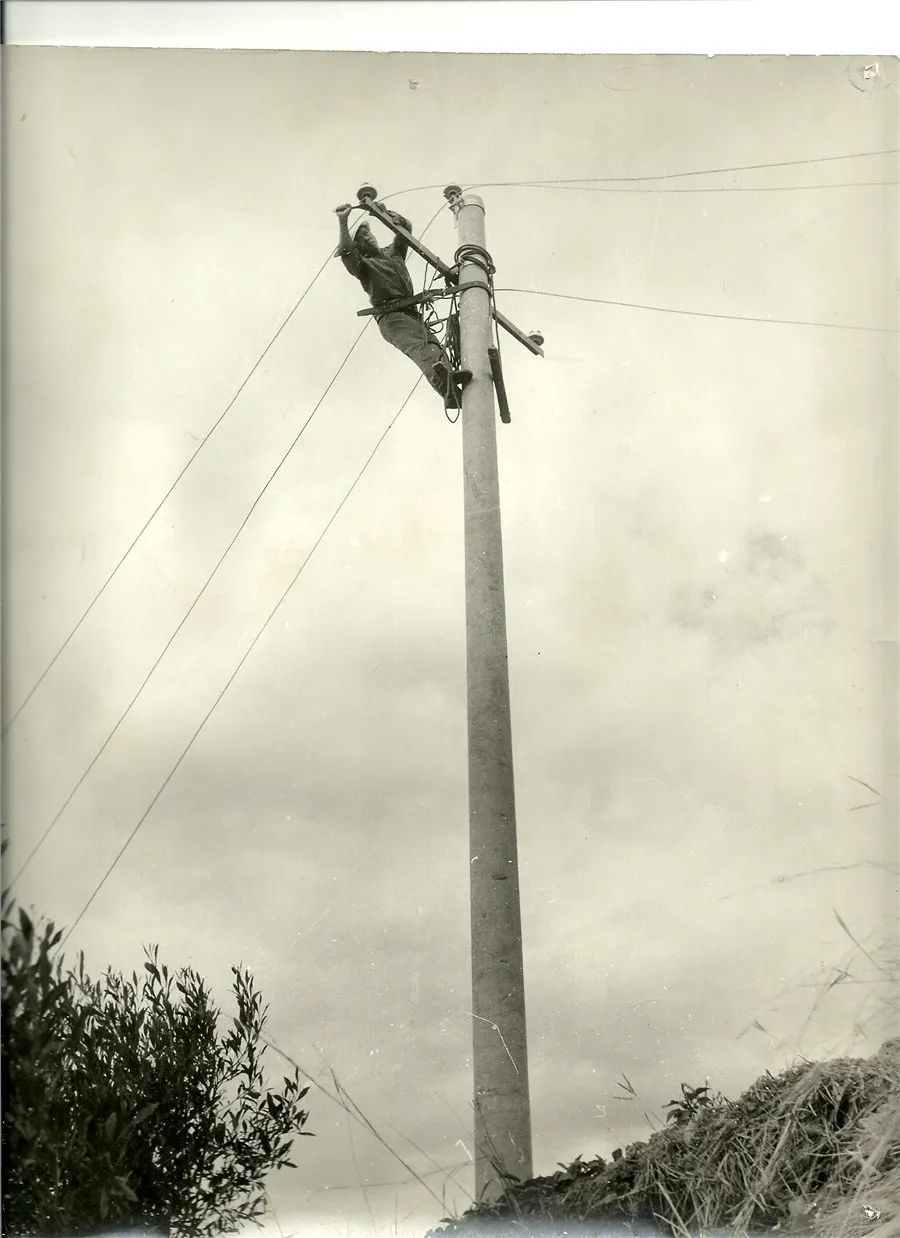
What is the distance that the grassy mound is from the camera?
5.71m

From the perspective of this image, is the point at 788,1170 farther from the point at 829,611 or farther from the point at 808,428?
the point at 808,428

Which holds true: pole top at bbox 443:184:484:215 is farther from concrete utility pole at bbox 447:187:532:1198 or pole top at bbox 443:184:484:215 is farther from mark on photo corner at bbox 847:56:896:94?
mark on photo corner at bbox 847:56:896:94

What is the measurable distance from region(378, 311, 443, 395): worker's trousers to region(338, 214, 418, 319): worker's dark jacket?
0.08 metres

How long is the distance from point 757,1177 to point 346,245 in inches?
262

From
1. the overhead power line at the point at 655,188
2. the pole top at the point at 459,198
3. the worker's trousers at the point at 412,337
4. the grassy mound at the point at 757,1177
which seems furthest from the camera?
the worker's trousers at the point at 412,337

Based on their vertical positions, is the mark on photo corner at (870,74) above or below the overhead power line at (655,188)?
below

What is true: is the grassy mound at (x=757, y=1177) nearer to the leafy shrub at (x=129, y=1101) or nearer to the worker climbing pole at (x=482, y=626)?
the worker climbing pole at (x=482, y=626)

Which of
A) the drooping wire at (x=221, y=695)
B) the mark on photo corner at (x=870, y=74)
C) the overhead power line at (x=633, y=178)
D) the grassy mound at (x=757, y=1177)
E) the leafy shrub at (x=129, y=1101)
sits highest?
the overhead power line at (x=633, y=178)

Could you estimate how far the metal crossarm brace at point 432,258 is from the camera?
27.8ft

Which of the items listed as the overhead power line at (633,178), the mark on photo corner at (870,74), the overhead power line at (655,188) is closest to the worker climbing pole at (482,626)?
the overhead power line at (633,178)

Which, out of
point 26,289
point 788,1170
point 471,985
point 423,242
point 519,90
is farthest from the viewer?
point 423,242

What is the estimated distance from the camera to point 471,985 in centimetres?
656

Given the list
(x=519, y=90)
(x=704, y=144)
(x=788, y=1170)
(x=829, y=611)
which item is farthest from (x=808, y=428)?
(x=788, y=1170)

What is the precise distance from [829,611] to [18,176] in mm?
5767
